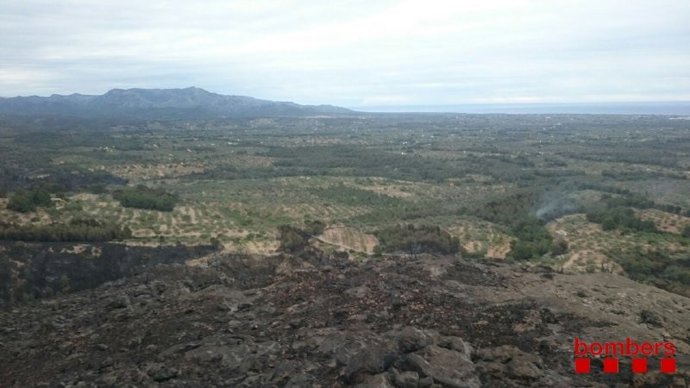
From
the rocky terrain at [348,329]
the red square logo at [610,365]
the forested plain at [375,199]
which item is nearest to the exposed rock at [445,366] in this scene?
the rocky terrain at [348,329]

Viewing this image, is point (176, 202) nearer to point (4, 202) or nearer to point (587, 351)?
point (4, 202)

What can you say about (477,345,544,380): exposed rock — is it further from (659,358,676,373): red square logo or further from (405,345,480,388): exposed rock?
(659,358,676,373): red square logo

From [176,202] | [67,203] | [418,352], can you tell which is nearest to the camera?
[418,352]

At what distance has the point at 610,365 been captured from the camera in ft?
46.8

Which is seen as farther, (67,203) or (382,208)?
(382,208)

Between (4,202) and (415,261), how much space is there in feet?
101

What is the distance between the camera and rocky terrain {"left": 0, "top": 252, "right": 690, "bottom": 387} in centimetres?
1398

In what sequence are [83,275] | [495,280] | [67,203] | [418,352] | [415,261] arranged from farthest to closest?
[67,203]
[83,275]
[415,261]
[495,280]
[418,352]

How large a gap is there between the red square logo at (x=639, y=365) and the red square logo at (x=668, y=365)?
0.38 meters

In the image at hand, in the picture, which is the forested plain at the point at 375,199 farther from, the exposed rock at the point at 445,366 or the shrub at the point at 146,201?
the exposed rock at the point at 445,366

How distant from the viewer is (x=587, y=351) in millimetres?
15086

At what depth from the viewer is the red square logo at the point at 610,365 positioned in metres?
14.1

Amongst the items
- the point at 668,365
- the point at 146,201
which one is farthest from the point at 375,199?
the point at 668,365

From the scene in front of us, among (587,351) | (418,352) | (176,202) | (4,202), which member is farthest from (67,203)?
(587,351)
